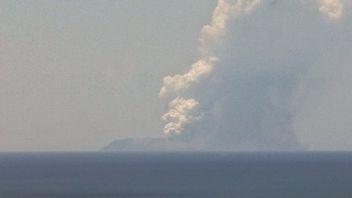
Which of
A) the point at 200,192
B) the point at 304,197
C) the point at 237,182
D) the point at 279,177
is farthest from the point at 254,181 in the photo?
the point at 304,197

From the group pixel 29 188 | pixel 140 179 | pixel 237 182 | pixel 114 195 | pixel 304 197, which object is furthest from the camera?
pixel 140 179

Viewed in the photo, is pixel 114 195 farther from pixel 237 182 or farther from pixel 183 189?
pixel 237 182

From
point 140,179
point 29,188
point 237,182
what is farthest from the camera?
point 140,179

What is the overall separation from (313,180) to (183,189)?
102 feet

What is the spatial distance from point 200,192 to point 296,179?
135ft

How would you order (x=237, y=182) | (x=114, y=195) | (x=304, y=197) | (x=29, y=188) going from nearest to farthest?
(x=304, y=197) → (x=114, y=195) → (x=29, y=188) → (x=237, y=182)

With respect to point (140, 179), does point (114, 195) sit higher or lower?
lower

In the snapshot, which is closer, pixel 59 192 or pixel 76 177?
pixel 59 192

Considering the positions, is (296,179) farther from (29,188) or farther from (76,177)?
(29,188)

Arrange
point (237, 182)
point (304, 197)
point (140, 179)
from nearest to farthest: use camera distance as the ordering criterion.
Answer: point (304, 197), point (237, 182), point (140, 179)

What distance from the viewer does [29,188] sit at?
157125mm

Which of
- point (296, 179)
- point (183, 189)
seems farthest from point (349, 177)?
point (183, 189)

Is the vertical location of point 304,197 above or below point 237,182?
below

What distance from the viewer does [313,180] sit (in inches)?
7170
